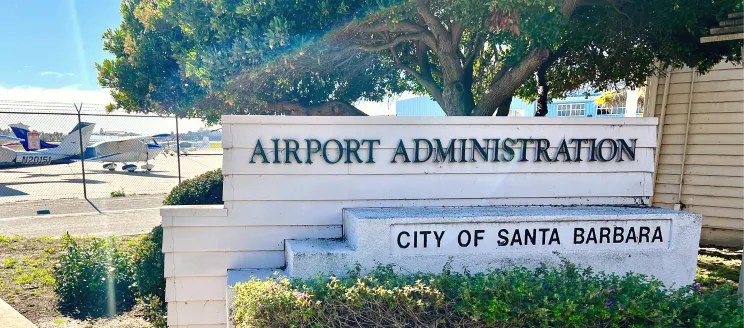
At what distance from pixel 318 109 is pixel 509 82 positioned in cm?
304

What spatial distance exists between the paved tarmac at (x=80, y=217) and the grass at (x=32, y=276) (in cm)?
85

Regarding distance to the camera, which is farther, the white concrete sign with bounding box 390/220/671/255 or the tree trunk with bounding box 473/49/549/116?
the tree trunk with bounding box 473/49/549/116

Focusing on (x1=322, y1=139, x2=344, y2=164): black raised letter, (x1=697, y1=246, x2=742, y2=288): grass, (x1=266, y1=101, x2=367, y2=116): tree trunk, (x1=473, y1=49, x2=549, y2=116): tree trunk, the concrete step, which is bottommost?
(x1=697, y1=246, x2=742, y2=288): grass

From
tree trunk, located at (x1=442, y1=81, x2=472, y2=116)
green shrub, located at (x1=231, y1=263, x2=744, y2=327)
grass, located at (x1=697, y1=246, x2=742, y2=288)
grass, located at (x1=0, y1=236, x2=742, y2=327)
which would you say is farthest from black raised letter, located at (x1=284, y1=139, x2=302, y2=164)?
grass, located at (x1=697, y1=246, x2=742, y2=288)

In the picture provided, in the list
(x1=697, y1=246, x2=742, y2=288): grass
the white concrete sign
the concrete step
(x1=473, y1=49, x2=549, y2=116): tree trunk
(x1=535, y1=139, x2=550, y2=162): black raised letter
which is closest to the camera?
the concrete step

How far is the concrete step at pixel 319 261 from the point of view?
11.1 ft

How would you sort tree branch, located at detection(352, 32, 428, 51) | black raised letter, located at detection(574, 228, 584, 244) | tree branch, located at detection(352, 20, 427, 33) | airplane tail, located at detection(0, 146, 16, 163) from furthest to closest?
airplane tail, located at detection(0, 146, 16, 163), tree branch, located at detection(352, 32, 428, 51), tree branch, located at detection(352, 20, 427, 33), black raised letter, located at detection(574, 228, 584, 244)

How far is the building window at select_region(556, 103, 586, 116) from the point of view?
30.7 meters

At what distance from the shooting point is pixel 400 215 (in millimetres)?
3590

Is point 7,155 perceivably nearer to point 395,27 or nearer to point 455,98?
point 455,98

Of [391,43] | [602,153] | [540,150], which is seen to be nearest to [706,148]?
[602,153]

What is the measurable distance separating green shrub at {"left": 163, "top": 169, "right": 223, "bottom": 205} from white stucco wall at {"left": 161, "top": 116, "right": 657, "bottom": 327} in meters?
2.05

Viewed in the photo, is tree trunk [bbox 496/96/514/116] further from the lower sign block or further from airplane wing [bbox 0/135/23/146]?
airplane wing [bbox 0/135/23/146]

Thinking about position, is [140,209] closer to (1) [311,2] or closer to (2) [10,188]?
(2) [10,188]
